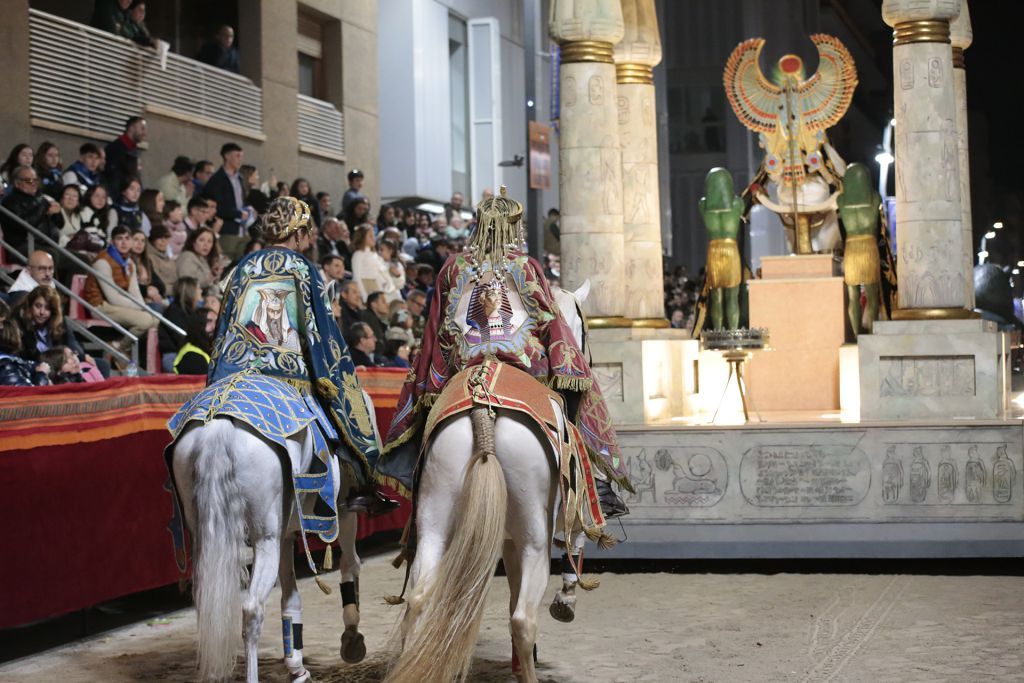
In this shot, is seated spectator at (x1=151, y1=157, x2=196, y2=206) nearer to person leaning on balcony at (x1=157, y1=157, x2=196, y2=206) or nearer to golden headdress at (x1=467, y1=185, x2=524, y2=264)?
person leaning on balcony at (x1=157, y1=157, x2=196, y2=206)

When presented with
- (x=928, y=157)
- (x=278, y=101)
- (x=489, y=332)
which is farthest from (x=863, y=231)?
(x=278, y=101)

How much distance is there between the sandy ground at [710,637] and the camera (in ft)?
23.0

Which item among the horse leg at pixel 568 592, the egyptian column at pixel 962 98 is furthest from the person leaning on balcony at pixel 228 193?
the horse leg at pixel 568 592

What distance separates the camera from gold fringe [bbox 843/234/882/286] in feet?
42.6

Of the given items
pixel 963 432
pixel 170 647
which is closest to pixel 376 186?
pixel 963 432

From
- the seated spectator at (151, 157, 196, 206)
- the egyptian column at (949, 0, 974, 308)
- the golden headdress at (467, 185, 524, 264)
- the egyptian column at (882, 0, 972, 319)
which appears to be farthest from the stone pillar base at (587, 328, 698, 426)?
the seated spectator at (151, 157, 196, 206)

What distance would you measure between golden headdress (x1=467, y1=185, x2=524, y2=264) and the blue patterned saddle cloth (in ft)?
3.59

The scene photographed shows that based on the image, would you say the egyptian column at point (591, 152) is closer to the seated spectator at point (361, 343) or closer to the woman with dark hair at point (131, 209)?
A: the seated spectator at point (361, 343)

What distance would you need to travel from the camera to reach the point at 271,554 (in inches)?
240

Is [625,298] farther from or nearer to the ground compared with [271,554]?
farther from the ground

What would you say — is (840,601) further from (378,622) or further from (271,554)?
(271,554)

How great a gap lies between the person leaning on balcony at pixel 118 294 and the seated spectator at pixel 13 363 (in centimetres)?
268

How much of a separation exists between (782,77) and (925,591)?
6.68 meters

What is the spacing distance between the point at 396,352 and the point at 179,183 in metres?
3.40
